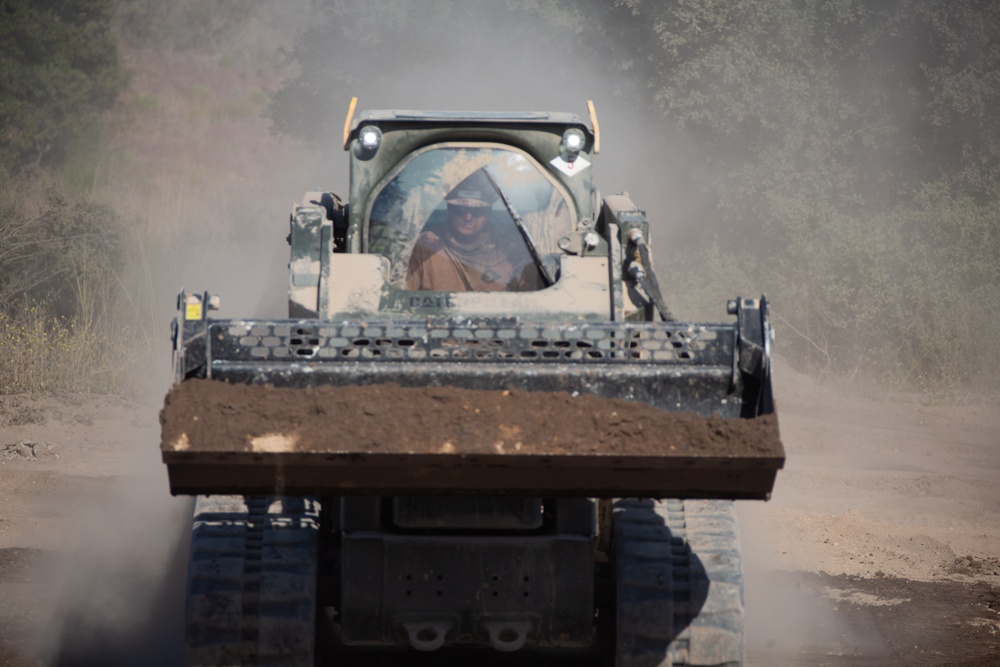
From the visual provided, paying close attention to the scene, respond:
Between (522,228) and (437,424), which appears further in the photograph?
(522,228)

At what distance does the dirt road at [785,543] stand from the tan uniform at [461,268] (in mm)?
2417

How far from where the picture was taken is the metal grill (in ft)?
16.3

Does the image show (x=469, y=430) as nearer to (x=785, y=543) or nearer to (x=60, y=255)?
(x=785, y=543)

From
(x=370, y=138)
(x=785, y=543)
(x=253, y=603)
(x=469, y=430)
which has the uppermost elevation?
(x=370, y=138)

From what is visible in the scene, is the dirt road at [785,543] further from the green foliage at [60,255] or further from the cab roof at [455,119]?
the cab roof at [455,119]

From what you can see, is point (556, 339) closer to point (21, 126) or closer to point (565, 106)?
point (565, 106)

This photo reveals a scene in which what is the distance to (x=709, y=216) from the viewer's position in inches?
805

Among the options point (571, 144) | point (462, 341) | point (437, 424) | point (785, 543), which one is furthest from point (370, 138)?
point (785, 543)

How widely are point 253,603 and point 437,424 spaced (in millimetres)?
1504

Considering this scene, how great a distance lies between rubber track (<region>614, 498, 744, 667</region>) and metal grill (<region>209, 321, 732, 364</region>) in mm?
1094

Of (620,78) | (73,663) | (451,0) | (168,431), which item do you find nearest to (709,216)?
(620,78)

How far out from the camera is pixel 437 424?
461 centimetres

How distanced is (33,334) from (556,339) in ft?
31.6

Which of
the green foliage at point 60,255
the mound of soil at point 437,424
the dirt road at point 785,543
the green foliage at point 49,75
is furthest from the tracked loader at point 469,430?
the green foliage at point 49,75
